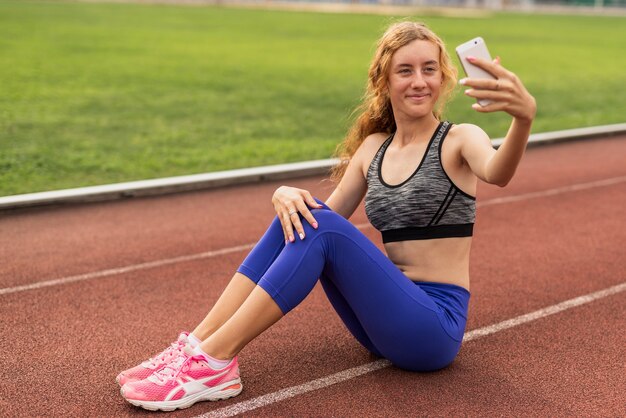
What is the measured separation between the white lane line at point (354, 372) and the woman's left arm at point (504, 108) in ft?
4.12

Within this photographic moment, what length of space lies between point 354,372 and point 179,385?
95 cm

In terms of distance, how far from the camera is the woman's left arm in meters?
3.11

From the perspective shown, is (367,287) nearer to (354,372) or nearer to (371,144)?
(354,372)

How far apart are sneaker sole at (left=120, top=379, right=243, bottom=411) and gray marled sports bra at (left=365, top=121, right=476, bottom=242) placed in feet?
3.47

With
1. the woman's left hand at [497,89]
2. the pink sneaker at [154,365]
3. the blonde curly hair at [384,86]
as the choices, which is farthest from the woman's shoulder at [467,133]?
the pink sneaker at [154,365]

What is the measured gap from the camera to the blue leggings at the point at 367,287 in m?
3.63

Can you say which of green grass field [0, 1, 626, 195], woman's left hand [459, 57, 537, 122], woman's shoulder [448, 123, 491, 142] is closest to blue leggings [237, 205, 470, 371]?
woman's shoulder [448, 123, 491, 142]

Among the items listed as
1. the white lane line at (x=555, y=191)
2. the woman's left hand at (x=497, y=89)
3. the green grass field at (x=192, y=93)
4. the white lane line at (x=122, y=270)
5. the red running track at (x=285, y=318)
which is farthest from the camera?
the green grass field at (x=192, y=93)

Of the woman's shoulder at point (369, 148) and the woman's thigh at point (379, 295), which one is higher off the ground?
the woman's shoulder at point (369, 148)

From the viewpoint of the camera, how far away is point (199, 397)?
379cm

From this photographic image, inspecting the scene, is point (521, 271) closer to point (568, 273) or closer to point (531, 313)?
point (568, 273)

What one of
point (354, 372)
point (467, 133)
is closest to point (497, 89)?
point (467, 133)

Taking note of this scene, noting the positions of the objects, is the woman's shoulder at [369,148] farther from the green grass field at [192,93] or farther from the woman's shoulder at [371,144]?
the green grass field at [192,93]

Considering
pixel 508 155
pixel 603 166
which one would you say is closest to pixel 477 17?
pixel 603 166
